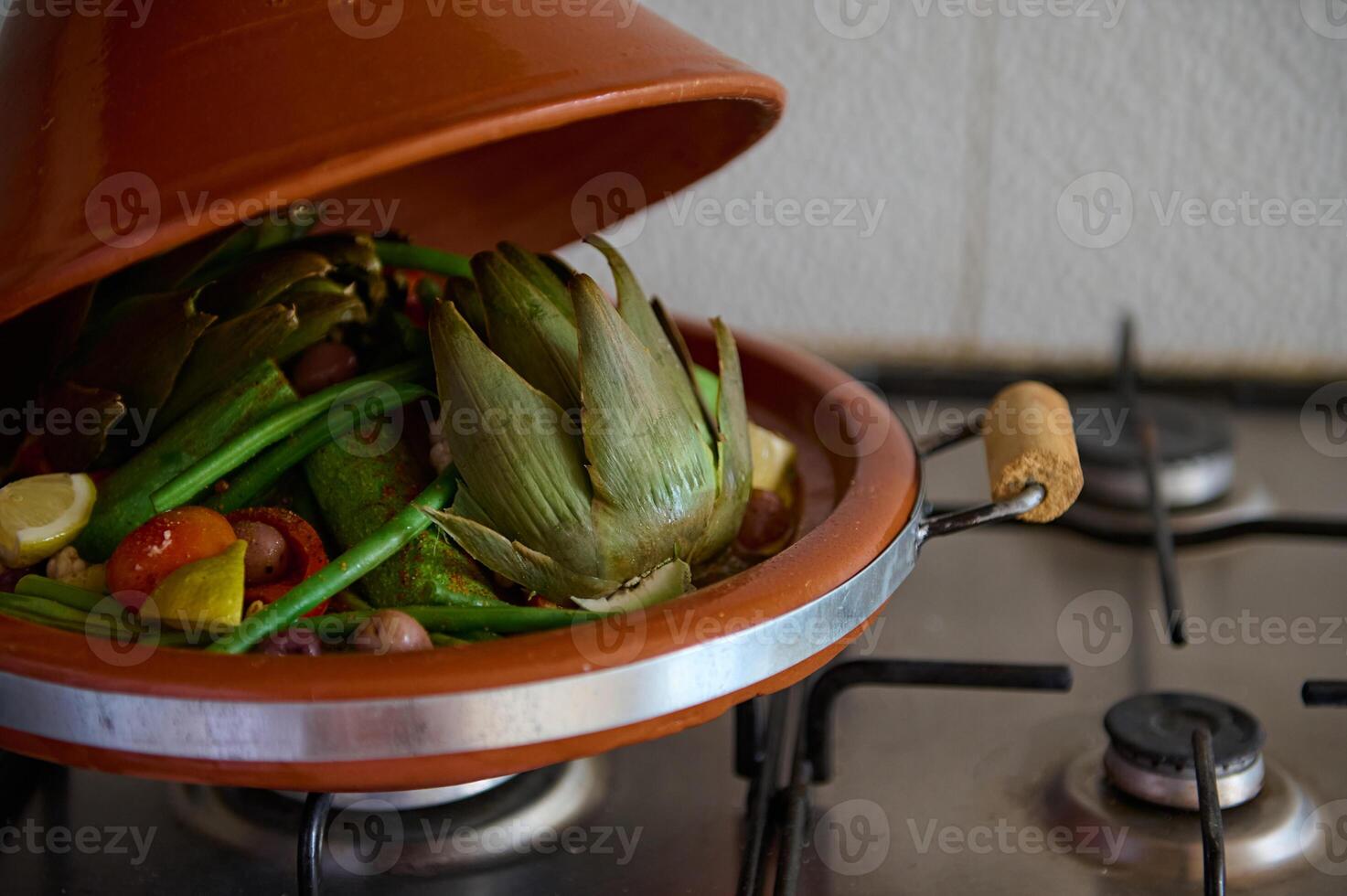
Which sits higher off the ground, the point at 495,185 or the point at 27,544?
the point at 495,185

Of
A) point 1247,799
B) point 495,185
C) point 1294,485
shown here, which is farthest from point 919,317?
point 1247,799

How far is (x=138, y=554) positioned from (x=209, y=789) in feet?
0.60

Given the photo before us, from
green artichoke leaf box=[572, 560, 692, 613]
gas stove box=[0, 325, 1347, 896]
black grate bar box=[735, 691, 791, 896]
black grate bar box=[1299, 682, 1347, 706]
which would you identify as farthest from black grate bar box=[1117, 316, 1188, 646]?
green artichoke leaf box=[572, 560, 692, 613]

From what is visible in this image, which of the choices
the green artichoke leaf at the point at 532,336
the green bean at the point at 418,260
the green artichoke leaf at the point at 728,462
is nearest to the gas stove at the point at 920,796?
the green artichoke leaf at the point at 728,462

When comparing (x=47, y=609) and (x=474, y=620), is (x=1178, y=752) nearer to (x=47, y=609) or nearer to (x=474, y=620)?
(x=474, y=620)

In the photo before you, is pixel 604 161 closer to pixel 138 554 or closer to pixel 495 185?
pixel 495 185

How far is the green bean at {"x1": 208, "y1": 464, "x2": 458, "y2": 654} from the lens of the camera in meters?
0.57

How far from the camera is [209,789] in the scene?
2.40ft

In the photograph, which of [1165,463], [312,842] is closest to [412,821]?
[312,842]

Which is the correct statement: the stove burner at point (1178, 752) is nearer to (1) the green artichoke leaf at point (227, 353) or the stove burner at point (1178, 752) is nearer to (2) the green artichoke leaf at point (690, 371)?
(2) the green artichoke leaf at point (690, 371)

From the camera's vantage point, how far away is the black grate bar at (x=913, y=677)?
0.69 metres

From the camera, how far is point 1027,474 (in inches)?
26.2

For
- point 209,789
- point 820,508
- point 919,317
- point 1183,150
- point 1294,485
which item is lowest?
point 209,789

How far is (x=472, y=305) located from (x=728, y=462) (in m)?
0.16
